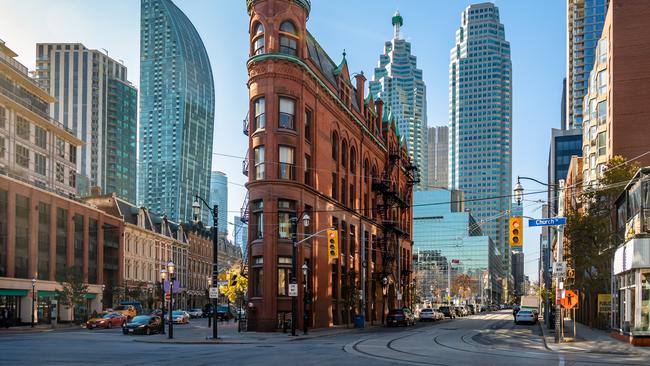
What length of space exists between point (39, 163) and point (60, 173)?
679 centimetres

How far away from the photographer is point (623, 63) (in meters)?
66.4

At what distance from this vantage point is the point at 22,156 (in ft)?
271

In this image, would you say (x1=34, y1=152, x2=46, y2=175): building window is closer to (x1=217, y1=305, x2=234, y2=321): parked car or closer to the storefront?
(x1=217, y1=305, x2=234, y2=321): parked car

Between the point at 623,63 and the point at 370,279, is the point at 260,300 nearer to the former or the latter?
the point at 370,279

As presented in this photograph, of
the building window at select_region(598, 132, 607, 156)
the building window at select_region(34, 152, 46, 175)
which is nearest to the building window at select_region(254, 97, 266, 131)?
the building window at select_region(598, 132, 607, 156)

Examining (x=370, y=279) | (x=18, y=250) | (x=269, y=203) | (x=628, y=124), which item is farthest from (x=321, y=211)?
(x=18, y=250)

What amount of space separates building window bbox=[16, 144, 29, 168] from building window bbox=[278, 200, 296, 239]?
45.1 metres

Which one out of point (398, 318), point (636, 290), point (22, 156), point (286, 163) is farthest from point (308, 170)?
point (22, 156)

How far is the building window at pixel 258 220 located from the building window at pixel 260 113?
5.49 m

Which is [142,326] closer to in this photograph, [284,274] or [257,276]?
[257,276]

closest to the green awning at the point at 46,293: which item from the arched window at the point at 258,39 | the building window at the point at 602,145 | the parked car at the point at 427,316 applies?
the arched window at the point at 258,39

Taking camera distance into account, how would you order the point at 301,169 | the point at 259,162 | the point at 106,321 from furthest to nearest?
1. the point at 106,321
2. the point at 301,169
3. the point at 259,162

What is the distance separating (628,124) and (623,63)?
5.82m

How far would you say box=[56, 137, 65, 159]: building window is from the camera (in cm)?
9288
